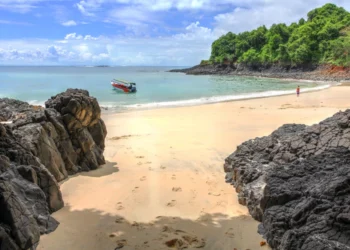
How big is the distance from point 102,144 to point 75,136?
4.67 ft

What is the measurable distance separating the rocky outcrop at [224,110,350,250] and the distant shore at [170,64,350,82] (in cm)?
5452

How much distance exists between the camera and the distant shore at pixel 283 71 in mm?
62438

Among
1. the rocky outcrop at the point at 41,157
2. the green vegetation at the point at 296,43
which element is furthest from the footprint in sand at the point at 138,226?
the green vegetation at the point at 296,43

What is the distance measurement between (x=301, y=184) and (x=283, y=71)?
79.4 meters

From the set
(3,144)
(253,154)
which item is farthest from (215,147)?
(3,144)

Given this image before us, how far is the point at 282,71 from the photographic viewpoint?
80500 mm

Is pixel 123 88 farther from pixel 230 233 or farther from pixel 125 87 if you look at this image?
pixel 230 233

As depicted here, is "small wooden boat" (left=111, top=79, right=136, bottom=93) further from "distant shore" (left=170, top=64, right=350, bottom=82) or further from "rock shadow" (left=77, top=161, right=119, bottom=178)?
"distant shore" (left=170, top=64, right=350, bottom=82)

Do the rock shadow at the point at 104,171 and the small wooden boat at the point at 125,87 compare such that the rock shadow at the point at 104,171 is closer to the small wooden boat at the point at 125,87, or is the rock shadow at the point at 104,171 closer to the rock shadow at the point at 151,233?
Answer: the rock shadow at the point at 151,233

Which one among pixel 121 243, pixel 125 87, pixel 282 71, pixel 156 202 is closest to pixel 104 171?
pixel 156 202

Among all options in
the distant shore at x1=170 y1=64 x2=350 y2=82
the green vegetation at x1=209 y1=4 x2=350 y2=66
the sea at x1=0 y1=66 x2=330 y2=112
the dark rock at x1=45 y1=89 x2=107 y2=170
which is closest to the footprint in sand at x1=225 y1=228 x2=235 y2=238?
the dark rock at x1=45 y1=89 x2=107 y2=170

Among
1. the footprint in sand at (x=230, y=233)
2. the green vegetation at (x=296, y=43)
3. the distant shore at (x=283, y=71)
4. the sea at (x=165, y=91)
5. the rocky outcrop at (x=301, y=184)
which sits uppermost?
the green vegetation at (x=296, y=43)

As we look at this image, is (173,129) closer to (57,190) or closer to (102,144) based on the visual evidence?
(102,144)

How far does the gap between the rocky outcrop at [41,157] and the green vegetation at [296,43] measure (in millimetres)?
64461
